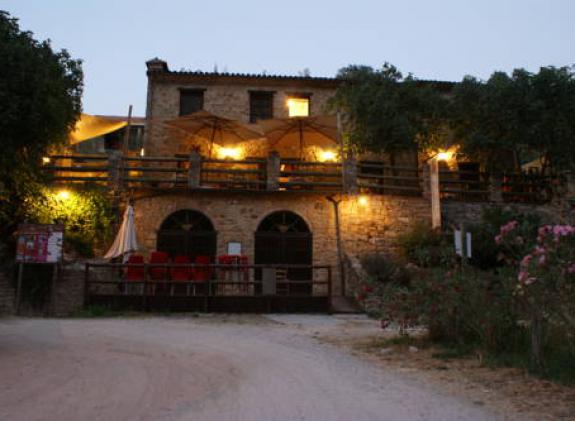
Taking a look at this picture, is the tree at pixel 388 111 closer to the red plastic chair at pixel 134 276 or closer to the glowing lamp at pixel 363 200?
the glowing lamp at pixel 363 200

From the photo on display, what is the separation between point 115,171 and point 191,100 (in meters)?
5.82

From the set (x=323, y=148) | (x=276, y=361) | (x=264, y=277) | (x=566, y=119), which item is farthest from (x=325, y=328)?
(x=566, y=119)

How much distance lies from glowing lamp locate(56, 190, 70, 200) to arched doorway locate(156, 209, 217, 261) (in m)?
2.66

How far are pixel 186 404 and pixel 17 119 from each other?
5669 mm

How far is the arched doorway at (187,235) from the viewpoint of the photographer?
1563 centimetres

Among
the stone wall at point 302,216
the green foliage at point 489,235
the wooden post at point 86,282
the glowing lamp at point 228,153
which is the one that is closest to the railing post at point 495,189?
the green foliage at point 489,235

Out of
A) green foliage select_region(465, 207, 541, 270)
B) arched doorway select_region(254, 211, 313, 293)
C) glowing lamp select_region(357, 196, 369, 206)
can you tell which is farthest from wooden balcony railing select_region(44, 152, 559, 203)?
green foliage select_region(465, 207, 541, 270)

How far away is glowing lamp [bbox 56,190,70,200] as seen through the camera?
1455 centimetres

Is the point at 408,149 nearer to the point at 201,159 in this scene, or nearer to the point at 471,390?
the point at 201,159

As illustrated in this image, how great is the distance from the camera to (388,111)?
1805 cm

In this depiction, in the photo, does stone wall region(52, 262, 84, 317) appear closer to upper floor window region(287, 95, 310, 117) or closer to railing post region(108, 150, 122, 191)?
railing post region(108, 150, 122, 191)

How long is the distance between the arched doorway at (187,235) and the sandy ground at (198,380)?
6.69 metres

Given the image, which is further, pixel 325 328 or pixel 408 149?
pixel 408 149

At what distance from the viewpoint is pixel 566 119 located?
17.3 meters
